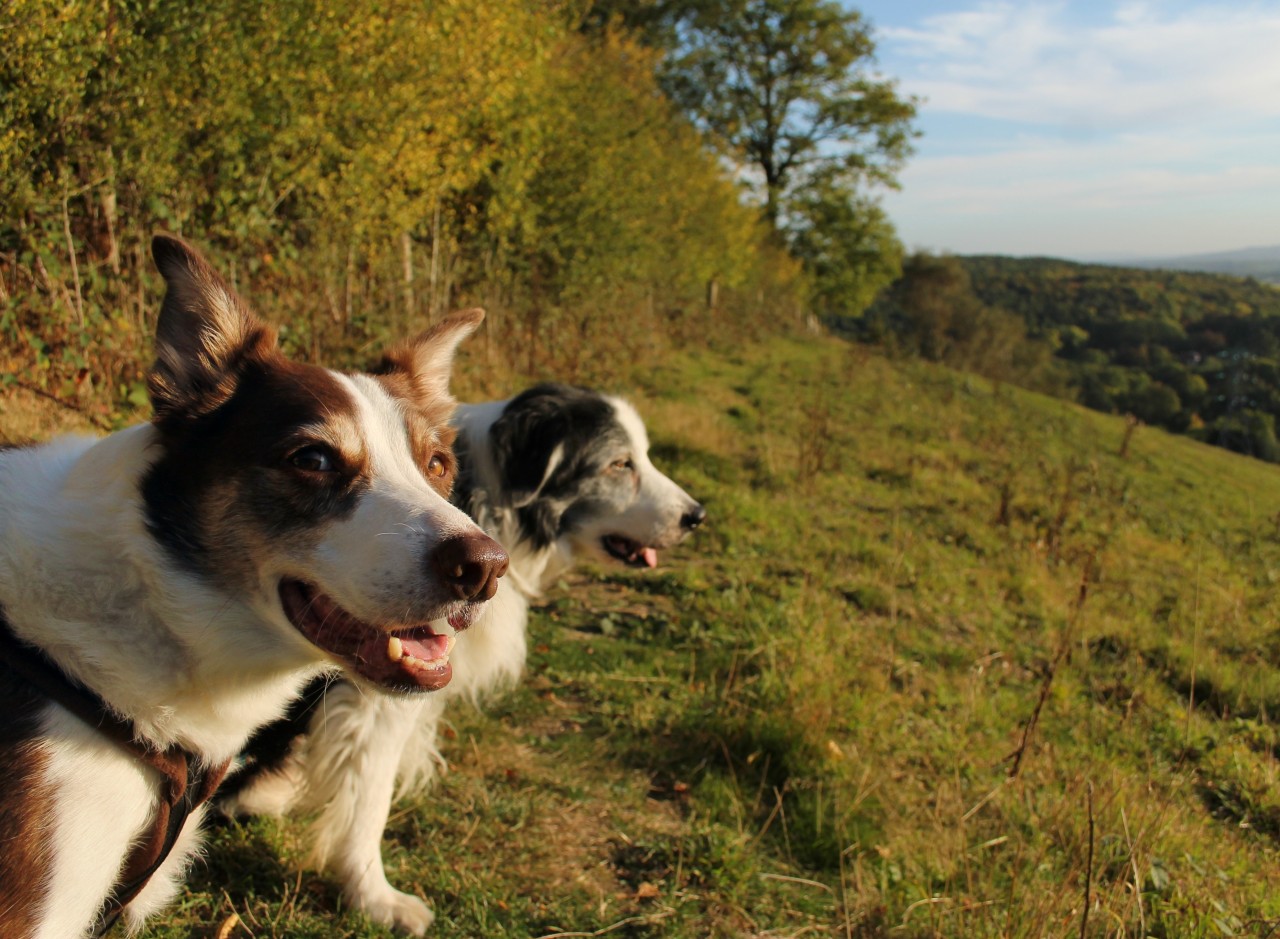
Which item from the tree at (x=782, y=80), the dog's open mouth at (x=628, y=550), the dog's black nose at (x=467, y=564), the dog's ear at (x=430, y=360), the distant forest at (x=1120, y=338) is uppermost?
the tree at (x=782, y=80)

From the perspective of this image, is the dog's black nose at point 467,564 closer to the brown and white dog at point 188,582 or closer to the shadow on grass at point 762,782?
the brown and white dog at point 188,582

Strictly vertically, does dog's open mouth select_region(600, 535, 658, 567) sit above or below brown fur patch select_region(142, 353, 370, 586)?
below

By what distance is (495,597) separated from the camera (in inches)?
140

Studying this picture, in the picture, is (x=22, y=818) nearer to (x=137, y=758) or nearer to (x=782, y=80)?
(x=137, y=758)

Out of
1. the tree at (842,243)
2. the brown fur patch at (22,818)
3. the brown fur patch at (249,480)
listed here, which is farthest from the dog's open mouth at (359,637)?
the tree at (842,243)

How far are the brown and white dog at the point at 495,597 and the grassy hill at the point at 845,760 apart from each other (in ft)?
0.54

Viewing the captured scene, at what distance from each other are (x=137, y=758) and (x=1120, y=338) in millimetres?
81887

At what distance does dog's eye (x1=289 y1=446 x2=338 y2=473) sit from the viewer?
2.16 meters

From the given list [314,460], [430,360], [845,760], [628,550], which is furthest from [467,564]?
[628,550]

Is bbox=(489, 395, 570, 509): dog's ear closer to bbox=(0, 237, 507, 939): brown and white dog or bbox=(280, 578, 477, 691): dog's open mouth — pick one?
bbox=(0, 237, 507, 939): brown and white dog

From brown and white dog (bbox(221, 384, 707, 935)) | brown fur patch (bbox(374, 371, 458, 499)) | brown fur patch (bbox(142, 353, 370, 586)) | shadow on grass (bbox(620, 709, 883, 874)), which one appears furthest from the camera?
shadow on grass (bbox(620, 709, 883, 874))

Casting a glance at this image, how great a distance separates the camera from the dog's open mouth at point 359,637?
211 centimetres

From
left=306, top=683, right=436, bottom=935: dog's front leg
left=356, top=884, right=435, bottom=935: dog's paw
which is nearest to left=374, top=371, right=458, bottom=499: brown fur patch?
left=306, top=683, right=436, bottom=935: dog's front leg

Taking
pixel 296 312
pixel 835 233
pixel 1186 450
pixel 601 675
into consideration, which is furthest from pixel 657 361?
pixel 835 233
